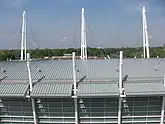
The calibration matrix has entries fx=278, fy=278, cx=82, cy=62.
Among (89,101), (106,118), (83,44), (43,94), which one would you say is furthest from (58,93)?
(83,44)

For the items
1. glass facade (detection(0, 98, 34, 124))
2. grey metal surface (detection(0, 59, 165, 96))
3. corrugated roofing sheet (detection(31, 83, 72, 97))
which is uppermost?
grey metal surface (detection(0, 59, 165, 96))

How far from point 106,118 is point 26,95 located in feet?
21.9

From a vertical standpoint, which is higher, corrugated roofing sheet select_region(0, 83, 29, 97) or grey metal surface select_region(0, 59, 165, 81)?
grey metal surface select_region(0, 59, 165, 81)

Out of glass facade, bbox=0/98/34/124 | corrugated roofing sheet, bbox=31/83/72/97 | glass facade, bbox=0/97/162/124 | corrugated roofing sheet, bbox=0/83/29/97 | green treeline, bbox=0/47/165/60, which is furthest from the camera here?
green treeline, bbox=0/47/165/60

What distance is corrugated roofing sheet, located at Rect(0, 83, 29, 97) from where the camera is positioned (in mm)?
21969

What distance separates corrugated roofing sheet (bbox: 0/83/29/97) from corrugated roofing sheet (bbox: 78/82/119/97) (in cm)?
450

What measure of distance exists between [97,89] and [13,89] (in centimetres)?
678

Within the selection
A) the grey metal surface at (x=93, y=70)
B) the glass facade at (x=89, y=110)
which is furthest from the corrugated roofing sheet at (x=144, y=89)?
the grey metal surface at (x=93, y=70)

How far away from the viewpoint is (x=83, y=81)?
931 inches

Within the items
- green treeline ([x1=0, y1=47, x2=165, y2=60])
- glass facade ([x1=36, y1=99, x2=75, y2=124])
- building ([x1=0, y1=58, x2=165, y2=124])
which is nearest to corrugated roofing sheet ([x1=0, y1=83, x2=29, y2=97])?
building ([x1=0, y1=58, x2=165, y2=124])

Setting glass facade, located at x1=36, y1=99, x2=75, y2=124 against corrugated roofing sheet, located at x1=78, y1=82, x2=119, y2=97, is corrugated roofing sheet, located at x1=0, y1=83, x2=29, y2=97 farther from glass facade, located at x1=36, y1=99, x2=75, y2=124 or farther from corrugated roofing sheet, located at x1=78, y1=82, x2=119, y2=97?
corrugated roofing sheet, located at x1=78, y1=82, x2=119, y2=97

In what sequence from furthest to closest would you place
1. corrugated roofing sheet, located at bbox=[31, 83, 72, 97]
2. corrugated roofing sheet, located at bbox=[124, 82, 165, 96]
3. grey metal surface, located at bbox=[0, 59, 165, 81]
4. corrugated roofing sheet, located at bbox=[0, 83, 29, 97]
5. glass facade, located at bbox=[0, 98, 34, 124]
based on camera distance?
1. grey metal surface, located at bbox=[0, 59, 165, 81]
2. glass facade, located at bbox=[0, 98, 34, 124]
3. corrugated roofing sheet, located at bbox=[0, 83, 29, 97]
4. corrugated roofing sheet, located at bbox=[31, 83, 72, 97]
5. corrugated roofing sheet, located at bbox=[124, 82, 165, 96]

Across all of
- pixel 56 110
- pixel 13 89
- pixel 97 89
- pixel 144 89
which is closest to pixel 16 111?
pixel 13 89

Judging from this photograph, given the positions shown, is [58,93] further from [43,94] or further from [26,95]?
[26,95]
